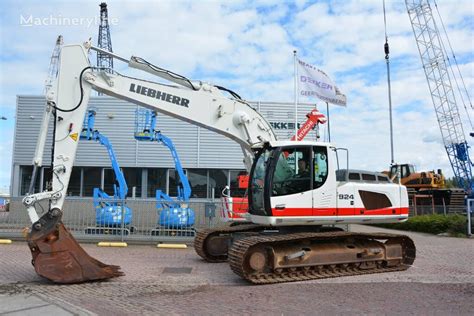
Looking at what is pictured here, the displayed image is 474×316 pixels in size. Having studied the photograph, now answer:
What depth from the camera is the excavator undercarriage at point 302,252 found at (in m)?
8.20

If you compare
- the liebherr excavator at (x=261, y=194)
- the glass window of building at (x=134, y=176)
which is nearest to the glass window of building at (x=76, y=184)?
the glass window of building at (x=134, y=176)

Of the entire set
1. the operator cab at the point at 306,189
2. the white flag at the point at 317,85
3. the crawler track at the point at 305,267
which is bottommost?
the crawler track at the point at 305,267

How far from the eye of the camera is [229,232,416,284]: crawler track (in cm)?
805

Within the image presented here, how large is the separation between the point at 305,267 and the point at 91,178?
17.0m

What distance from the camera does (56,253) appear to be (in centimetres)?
754

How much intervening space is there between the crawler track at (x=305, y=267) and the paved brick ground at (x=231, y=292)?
9.3 inches

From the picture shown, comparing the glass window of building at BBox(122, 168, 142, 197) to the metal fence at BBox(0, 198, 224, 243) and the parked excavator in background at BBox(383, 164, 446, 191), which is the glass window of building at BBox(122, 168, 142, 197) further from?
the parked excavator in background at BBox(383, 164, 446, 191)

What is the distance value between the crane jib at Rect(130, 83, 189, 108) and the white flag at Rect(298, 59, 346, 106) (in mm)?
9399

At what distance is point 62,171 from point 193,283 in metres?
3.13

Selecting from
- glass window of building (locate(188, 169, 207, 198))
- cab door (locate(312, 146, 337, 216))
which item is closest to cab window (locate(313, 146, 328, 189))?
cab door (locate(312, 146, 337, 216))

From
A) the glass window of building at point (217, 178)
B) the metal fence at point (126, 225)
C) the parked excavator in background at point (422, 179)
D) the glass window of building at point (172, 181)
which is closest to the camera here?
the metal fence at point (126, 225)

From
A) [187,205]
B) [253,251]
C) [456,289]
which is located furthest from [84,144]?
[456,289]

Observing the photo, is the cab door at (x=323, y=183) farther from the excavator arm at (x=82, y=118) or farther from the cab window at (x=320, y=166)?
the excavator arm at (x=82, y=118)

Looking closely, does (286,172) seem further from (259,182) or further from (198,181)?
(198,181)
